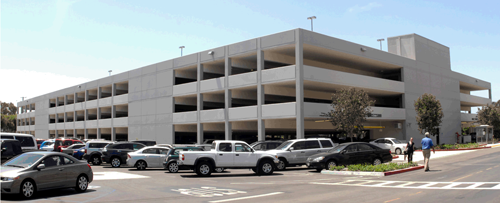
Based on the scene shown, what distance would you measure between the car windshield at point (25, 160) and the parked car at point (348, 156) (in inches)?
521

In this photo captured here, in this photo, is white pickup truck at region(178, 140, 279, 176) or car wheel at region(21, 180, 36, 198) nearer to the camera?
car wheel at region(21, 180, 36, 198)

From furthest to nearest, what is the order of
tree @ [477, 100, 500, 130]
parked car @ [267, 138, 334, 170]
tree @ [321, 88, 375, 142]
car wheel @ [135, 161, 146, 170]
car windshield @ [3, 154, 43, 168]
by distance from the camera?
tree @ [477, 100, 500, 130]
tree @ [321, 88, 375, 142]
car wheel @ [135, 161, 146, 170]
parked car @ [267, 138, 334, 170]
car windshield @ [3, 154, 43, 168]

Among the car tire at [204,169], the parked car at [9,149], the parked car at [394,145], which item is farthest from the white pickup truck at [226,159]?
the parked car at [394,145]

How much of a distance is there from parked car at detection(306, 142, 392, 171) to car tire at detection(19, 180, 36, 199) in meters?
13.4

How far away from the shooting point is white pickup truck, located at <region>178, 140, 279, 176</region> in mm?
18328

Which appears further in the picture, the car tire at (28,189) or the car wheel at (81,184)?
the car wheel at (81,184)

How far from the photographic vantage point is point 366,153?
20.8m

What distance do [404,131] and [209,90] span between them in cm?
2211

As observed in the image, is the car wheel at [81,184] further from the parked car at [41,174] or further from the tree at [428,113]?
the tree at [428,113]

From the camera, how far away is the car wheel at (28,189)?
437 inches

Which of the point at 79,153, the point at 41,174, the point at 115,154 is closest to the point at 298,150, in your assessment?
the point at 115,154

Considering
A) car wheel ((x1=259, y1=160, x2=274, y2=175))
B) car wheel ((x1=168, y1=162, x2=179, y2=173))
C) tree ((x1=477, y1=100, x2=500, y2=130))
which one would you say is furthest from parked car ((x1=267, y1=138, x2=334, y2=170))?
tree ((x1=477, y1=100, x2=500, y2=130))

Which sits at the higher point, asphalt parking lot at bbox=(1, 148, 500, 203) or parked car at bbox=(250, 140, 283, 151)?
parked car at bbox=(250, 140, 283, 151)

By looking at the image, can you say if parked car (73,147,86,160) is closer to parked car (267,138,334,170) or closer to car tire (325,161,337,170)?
parked car (267,138,334,170)
